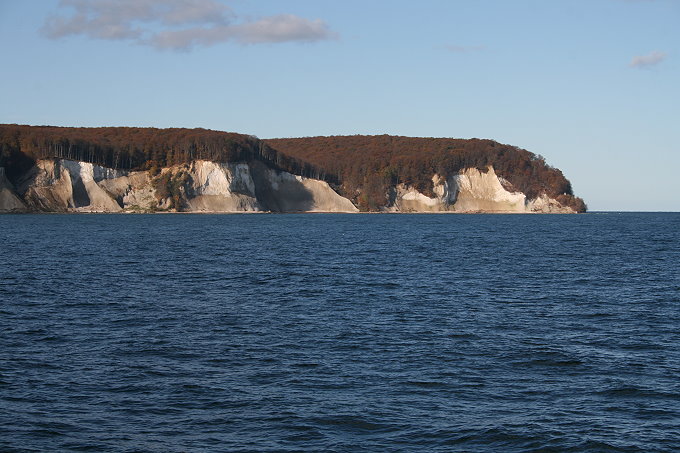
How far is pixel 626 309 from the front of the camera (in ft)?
105

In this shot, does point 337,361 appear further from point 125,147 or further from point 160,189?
point 125,147

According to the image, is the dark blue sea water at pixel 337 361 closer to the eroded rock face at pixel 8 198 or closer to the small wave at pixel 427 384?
the small wave at pixel 427 384

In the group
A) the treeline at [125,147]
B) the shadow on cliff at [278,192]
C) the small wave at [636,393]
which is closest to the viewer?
the small wave at [636,393]

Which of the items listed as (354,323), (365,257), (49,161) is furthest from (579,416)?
(49,161)

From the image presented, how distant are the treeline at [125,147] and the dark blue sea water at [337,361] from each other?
113 metres

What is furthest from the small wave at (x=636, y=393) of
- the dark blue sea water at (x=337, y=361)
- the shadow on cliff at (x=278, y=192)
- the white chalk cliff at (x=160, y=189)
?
the shadow on cliff at (x=278, y=192)

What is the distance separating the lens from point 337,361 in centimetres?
2216

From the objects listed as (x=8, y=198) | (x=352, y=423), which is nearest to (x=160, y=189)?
(x=8, y=198)

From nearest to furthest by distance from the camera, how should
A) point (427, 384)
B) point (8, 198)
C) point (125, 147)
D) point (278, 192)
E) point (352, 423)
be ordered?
1. point (352, 423)
2. point (427, 384)
3. point (8, 198)
4. point (125, 147)
5. point (278, 192)

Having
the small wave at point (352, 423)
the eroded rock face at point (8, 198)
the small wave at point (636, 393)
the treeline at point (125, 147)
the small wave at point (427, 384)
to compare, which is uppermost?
the treeline at point (125, 147)

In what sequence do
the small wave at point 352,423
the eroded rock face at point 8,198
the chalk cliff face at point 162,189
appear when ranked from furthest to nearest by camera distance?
1. the chalk cliff face at point 162,189
2. the eroded rock face at point 8,198
3. the small wave at point 352,423

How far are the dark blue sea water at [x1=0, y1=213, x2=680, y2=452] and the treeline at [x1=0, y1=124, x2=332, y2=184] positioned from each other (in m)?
113

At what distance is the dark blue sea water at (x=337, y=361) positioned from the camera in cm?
1620

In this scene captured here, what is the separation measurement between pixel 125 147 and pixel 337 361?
153748 millimetres
